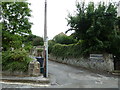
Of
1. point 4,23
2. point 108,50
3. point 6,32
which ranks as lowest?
point 108,50

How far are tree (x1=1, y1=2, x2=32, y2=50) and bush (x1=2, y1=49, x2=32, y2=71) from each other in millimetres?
797

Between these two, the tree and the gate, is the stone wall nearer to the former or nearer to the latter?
the gate

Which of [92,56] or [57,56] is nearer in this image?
[92,56]

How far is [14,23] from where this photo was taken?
6832mm

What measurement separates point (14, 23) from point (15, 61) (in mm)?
2886

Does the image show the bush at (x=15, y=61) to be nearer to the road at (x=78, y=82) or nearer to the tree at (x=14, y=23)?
the tree at (x=14, y=23)

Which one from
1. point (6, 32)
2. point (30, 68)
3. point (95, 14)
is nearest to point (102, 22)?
point (95, 14)

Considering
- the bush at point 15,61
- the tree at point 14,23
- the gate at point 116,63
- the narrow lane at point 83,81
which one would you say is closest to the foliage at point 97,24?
the gate at point 116,63

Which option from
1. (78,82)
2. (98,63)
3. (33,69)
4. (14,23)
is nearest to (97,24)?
(98,63)

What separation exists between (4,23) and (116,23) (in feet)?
29.9

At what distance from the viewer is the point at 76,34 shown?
8672 millimetres

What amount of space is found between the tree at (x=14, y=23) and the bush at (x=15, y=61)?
797 millimetres

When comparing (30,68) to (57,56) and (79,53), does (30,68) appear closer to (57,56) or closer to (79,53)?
(79,53)

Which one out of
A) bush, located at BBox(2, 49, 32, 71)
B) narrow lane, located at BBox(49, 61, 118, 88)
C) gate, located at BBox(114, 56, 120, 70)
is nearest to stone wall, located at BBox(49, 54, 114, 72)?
gate, located at BBox(114, 56, 120, 70)
